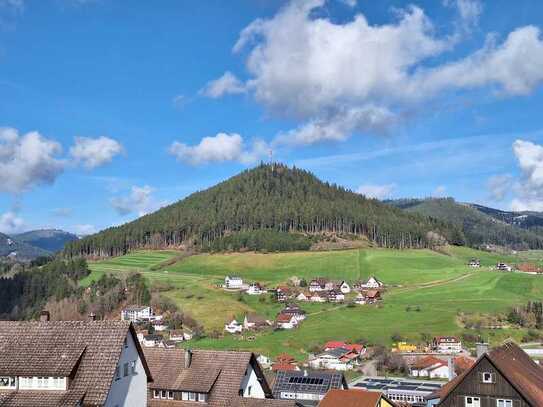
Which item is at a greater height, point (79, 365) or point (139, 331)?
point (79, 365)

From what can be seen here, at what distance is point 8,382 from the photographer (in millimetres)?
31531

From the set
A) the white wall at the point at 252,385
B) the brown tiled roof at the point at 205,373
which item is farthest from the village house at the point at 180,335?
the brown tiled roof at the point at 205,373

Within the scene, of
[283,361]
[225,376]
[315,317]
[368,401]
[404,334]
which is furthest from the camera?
[315,317]

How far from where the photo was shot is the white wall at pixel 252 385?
4484 centimetres

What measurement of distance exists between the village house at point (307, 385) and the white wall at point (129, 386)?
40.2 m

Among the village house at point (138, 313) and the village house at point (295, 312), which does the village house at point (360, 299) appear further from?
the village house at point (138, 313)

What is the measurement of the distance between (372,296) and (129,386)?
149m

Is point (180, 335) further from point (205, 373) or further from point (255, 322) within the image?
point (205, 373)

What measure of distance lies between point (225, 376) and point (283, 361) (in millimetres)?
77098

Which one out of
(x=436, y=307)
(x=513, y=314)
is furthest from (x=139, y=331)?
(x=513, y=314)

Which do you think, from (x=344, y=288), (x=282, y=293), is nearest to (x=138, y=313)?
(x=282, y=293)

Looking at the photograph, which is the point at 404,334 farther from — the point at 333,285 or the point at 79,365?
the point at 79,365

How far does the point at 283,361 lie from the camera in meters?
119

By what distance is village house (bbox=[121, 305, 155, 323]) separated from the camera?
552 ft
